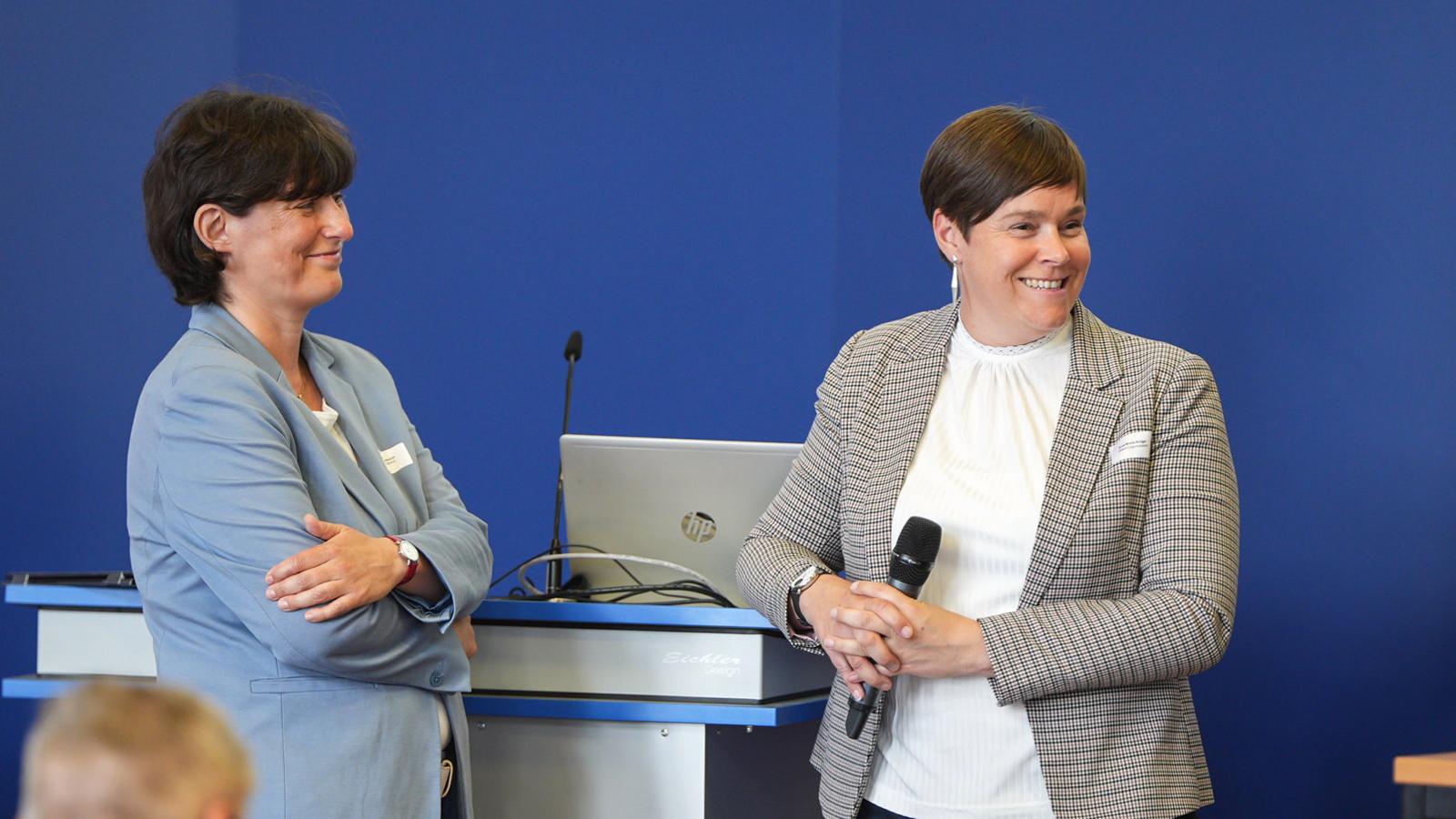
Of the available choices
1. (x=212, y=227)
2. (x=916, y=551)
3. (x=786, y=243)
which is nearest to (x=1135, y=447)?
(x=916, y=551)

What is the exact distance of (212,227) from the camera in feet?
6.17

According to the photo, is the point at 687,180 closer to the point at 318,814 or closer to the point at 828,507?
the point at 828,507

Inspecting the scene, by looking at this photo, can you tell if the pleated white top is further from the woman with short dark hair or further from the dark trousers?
the woman with short dark hair

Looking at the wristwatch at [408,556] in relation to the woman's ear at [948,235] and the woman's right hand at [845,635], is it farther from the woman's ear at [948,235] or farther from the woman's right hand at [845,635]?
the woman's ear at [948,235]

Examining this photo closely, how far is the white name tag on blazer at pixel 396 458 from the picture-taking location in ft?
6.65

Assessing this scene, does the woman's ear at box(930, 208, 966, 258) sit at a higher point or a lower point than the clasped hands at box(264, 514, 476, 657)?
higher

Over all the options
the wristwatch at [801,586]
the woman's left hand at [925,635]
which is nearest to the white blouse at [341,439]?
the wristwatch at [801,586]

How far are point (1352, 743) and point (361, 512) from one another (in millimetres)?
2042

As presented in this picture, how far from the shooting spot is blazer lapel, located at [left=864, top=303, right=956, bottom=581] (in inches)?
70.6

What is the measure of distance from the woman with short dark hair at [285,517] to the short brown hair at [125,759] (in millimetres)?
904

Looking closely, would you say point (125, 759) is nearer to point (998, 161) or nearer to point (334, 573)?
point (334, 573)

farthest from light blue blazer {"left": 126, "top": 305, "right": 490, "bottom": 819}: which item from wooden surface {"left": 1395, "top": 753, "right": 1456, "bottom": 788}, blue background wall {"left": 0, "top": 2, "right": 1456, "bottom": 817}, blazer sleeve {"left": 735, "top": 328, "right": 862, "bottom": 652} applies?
blue background wall {"left": 0, "top": 2, "right": 1456, "bottom": 817}

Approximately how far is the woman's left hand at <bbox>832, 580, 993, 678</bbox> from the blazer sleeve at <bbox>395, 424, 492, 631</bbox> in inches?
21.4

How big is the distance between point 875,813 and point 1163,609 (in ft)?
1.48
